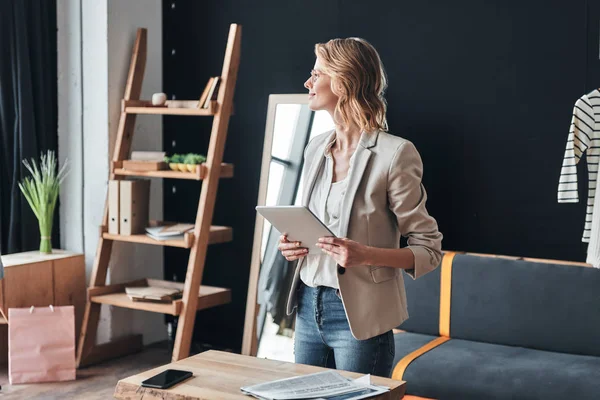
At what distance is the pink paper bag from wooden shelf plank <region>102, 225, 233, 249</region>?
50cm

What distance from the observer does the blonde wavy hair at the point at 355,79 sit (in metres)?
2.14

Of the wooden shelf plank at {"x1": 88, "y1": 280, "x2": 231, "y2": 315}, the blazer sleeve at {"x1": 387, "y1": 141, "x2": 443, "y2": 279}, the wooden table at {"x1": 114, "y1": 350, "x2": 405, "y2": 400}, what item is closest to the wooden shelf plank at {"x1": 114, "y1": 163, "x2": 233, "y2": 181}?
the wooden shelf plank at {"x1": 88, "y1": 280, "x2": 231, "y2": 315}

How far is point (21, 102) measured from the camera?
4.61m

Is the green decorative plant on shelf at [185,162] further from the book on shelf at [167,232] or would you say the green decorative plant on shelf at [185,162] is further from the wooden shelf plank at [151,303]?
the wooden shelf plank at [151,303]

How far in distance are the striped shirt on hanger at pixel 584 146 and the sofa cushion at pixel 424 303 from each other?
0.75 metres

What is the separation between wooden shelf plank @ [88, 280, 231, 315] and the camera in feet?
14.1

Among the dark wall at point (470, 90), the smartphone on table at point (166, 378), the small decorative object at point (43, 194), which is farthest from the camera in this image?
the small decorative object at point (43, 194)

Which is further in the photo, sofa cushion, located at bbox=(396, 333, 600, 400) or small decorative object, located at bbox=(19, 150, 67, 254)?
small decorative object, located at bbox=(19, 150, 67, 254)

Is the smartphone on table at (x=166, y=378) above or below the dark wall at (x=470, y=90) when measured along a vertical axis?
below

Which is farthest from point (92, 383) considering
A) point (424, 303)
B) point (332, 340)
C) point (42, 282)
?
point (332, 340)

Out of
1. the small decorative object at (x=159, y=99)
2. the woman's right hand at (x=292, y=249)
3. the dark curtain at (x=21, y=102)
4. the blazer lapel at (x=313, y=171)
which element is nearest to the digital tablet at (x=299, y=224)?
the woman's right hand at (x=292, y=249)

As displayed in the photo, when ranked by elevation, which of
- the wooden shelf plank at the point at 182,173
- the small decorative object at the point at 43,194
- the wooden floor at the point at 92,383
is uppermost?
the wooden shelf plank at the point at 182,173

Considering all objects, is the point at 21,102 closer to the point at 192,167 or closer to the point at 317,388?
the point at 192,167

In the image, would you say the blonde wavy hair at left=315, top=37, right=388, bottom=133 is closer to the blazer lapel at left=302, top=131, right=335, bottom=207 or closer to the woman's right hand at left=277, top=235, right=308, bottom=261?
the blazer lapel at left=302, top=131, right=335, bottom=207
